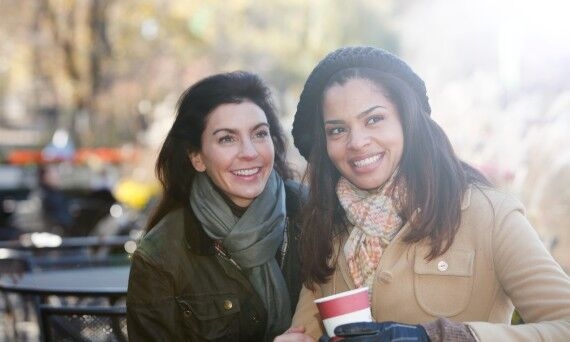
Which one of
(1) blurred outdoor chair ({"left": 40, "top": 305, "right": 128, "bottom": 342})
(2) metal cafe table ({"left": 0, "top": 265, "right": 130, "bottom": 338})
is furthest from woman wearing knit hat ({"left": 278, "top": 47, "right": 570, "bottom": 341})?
(2) metal cafe table ({"left": 0, "top": 265, "right": 130, "bottom": 338})

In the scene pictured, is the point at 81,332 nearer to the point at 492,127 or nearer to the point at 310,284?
the point at 310,284

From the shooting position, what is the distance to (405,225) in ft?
8.19

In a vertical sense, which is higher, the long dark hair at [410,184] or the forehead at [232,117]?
the forehead at [232,117]

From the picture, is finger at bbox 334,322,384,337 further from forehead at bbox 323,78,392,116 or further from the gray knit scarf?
the gray knit scarf

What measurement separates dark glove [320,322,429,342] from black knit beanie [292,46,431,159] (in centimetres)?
80

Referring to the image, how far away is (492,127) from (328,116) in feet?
21.0

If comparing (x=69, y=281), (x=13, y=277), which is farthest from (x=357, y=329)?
(x=13, y=277)

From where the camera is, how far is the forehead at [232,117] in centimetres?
332

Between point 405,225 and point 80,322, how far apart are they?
4.56 ft

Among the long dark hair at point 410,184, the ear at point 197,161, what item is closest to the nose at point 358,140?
the long dark hair at point 410,184

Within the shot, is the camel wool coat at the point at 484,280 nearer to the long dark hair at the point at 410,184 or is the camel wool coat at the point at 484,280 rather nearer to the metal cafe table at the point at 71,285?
the long dark hair at the point at 410,184

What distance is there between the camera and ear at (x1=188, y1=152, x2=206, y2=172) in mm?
3419

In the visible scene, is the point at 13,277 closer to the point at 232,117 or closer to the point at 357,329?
the point at 232,117

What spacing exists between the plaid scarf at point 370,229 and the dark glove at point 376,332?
45cm
